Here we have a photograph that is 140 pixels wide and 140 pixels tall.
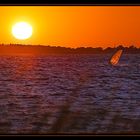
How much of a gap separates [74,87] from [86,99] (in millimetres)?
5296

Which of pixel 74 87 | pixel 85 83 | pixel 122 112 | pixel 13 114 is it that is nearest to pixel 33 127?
pixel 13 114

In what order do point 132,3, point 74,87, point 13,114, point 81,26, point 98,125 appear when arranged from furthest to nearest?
1. point 81,26
2. point 74,87
3. point 13,114
4. point 98,125
5. point 132,3

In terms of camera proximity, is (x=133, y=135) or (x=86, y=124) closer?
(x=133, y=135)

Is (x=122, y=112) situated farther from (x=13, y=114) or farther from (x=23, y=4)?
(x=23, y=4)

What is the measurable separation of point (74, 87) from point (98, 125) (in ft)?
38.2

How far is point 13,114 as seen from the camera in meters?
10.9

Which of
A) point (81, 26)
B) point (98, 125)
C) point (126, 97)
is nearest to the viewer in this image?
point (98, 125)

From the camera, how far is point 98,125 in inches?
350

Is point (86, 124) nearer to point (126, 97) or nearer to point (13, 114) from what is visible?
point (13, 114)

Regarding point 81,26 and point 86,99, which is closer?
point 86,99

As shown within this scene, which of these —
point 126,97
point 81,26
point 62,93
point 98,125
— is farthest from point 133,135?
point 81,26

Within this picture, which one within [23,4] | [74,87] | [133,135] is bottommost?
[74,87]

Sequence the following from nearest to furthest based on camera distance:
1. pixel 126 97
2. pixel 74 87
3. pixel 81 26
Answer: pixel 126 97, pixel 74 87, pixel 81 26

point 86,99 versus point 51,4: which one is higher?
point 51,4
